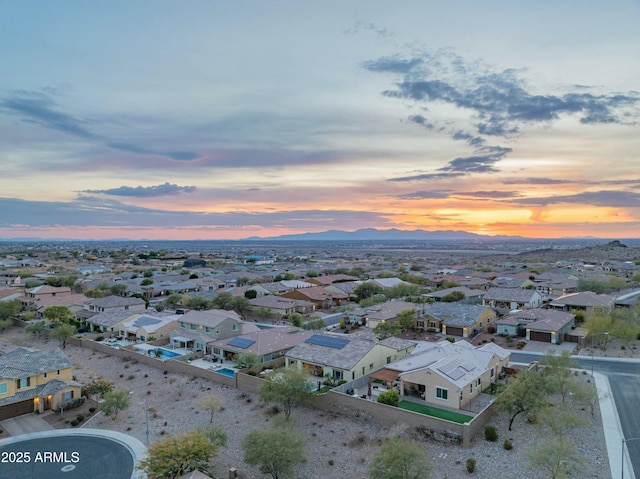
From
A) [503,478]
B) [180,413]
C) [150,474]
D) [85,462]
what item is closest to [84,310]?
[180,413]

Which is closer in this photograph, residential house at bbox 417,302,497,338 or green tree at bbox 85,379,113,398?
green tree at bbox 85,379,113,398

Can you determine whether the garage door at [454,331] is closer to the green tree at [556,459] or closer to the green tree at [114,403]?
the green tree at [556,459]

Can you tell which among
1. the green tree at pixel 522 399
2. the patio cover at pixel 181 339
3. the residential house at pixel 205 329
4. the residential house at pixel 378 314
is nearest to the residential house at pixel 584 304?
the residential house at pixel 378 314

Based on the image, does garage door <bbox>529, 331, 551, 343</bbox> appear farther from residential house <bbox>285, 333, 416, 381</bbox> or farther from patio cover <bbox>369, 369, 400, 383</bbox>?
patio cover <bbox>369, 369, 400, 383</bbox>

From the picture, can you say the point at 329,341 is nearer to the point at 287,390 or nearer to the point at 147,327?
the point at 287,390

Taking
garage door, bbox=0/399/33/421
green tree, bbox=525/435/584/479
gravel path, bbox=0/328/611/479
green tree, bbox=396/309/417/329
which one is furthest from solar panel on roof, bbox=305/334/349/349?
garage door, bbox=0/399/33/421

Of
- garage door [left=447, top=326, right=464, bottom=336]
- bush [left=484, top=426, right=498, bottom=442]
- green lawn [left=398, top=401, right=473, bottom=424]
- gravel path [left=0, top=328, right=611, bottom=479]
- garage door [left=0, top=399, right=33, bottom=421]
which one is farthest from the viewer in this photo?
garage door [left=447, top=326, right=464, bottom=336]
